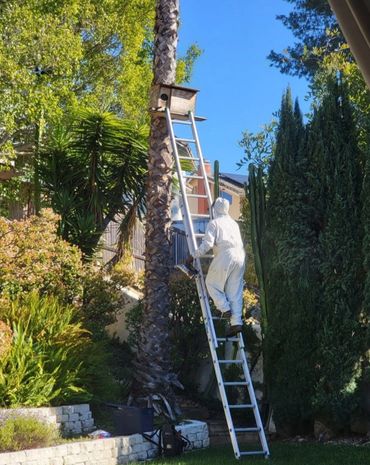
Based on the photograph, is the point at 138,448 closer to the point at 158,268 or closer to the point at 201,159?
the point at 158,268

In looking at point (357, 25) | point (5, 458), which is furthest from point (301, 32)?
point (357, 25)

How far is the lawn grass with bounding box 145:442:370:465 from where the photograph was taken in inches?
322

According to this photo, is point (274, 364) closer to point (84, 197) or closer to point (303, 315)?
point (303, 315)

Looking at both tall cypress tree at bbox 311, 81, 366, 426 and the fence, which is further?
the fence

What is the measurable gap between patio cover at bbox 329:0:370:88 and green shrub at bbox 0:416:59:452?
6940 millimetres

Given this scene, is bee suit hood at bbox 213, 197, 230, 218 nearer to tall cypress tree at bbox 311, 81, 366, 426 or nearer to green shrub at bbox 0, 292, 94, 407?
tall cypress tree at bbox 311, 81, 366, 426

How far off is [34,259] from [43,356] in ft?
7.36

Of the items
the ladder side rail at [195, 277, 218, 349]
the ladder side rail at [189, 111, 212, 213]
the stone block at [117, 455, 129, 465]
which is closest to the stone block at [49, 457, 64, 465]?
the stone block at [117, 455, 129, 465]

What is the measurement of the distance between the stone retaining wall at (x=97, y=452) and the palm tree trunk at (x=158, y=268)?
0.93 m

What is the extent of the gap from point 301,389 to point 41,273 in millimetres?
4568

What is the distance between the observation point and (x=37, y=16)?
1397 cm

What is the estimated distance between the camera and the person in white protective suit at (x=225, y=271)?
9172mm

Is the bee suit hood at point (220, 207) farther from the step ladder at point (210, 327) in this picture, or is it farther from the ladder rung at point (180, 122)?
the ladder rung at point (180, 122)

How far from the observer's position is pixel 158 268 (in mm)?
10453
